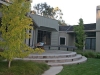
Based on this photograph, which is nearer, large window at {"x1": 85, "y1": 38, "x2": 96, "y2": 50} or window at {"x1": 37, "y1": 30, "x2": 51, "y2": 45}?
window at {"x1": 37, "y1": 30, "x2": 51, "y2": 45}

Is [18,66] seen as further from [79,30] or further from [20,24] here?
[79,30]

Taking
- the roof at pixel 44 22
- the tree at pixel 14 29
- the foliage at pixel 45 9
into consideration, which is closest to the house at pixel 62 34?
the roof at pixel 44 22

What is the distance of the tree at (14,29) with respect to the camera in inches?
283

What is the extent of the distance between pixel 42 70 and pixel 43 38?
549 inches


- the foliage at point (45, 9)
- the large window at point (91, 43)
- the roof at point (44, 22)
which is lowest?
the large window at point (91, 43)

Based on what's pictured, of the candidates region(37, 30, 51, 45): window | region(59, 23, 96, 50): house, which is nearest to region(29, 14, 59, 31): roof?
region(37, 30, 51, 45): window

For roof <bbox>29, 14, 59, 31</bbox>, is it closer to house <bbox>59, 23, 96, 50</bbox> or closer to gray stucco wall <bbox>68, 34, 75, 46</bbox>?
house <bbox>59, 23, 96, 50</bbox>

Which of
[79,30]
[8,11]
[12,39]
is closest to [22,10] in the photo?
[8,11]

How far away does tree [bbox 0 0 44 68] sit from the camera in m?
7.20

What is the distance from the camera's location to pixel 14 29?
7.18 metres

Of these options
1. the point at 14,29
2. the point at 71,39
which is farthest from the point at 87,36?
the point at 14,29

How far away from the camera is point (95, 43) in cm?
2416

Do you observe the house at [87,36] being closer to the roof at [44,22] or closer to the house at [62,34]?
the house at [62,34]

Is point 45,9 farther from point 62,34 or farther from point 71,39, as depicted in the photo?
point 71,39
